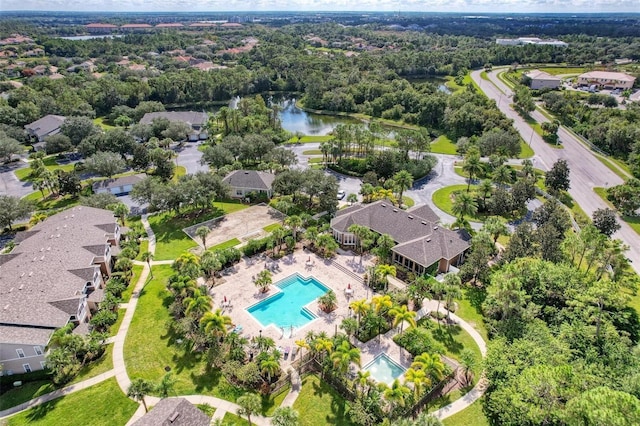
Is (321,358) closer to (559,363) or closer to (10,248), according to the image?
(559,363)

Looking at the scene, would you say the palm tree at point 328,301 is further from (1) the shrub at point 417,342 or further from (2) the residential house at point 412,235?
Result: (2) the residential house at point 412,235

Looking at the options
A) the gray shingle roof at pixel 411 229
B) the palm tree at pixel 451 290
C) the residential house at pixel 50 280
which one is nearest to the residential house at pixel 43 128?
the residential house at pixel 50 280

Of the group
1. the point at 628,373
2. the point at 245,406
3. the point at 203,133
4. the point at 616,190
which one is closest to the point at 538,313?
the point at 628,373

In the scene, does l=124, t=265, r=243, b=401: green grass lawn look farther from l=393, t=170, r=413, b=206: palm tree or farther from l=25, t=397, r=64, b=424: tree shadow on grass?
l=393, t=170, r=413, b=206: palm tree

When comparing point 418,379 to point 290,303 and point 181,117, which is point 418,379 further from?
point 181,117

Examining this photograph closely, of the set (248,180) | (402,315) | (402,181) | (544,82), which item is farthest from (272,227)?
(544,82)

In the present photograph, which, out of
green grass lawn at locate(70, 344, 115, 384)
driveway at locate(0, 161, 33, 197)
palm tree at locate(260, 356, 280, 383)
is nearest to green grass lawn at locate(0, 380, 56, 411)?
green grass lawn at locate(70, 344, 115, 384)
